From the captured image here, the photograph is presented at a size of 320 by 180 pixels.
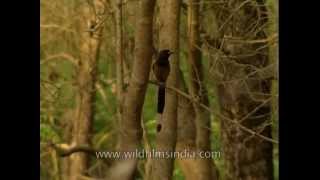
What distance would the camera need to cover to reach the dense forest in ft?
10.8

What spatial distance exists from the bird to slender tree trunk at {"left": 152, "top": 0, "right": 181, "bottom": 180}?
20 millimetres

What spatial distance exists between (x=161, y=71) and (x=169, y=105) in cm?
18

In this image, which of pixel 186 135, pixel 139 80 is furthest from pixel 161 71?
pixel 186 135

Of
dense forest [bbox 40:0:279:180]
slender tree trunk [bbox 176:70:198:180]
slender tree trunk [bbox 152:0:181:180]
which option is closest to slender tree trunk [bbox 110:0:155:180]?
dense forest [bbox 40:0:279:180]

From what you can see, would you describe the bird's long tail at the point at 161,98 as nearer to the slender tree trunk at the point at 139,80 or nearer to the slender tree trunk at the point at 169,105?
the slender tree trunk at the point at 169,105

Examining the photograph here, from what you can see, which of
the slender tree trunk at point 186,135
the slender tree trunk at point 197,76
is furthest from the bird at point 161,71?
the slender tree trunk at point 197,76

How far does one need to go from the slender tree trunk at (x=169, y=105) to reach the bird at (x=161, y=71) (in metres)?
0.02

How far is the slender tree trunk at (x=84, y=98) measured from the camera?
5.99 m

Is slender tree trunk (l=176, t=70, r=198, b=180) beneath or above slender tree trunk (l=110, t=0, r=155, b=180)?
beneath

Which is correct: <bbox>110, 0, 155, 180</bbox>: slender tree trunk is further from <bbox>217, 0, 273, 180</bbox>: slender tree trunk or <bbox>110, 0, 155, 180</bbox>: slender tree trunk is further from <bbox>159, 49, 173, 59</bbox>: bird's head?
<bbox>217, 0, 273, 180</bbox>: slender tree trunk
